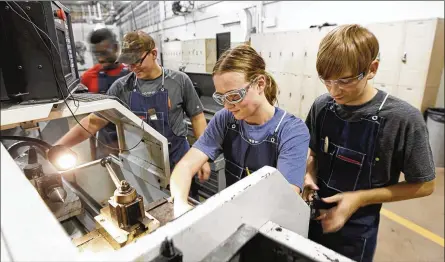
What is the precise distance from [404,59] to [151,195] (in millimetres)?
3048

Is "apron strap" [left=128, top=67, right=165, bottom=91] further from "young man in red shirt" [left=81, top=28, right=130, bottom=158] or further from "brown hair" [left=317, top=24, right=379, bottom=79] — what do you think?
"brown hair" [left=317, top=24, right=379, bottom=79]

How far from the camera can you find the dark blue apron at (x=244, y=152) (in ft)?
2.87

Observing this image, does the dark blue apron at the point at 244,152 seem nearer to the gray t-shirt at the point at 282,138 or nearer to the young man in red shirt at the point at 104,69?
the gray t-shirt at the point at 282,138

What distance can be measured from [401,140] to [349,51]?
1.07 feet

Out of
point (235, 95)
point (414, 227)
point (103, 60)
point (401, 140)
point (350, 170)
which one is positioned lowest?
point (414, 227)

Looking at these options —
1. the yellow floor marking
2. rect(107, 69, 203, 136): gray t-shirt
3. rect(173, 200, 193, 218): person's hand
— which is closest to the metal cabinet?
rect(107, 69, 203, 136): gray t-shirt

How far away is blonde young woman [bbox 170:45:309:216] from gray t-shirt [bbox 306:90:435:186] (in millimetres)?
243

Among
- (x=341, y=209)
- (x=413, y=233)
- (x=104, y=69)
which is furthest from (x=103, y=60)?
(x=413, y=233)

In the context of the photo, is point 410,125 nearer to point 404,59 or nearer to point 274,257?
point 274,257

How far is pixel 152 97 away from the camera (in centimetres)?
134

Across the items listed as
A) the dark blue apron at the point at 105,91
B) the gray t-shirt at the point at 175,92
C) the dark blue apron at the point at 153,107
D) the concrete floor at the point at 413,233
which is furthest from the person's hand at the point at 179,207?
the concrete floor at the point at 413,233

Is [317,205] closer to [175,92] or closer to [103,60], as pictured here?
[175,92]

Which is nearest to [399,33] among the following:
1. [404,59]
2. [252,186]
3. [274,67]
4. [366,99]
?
[404,59]

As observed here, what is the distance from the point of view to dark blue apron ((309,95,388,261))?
89cm
